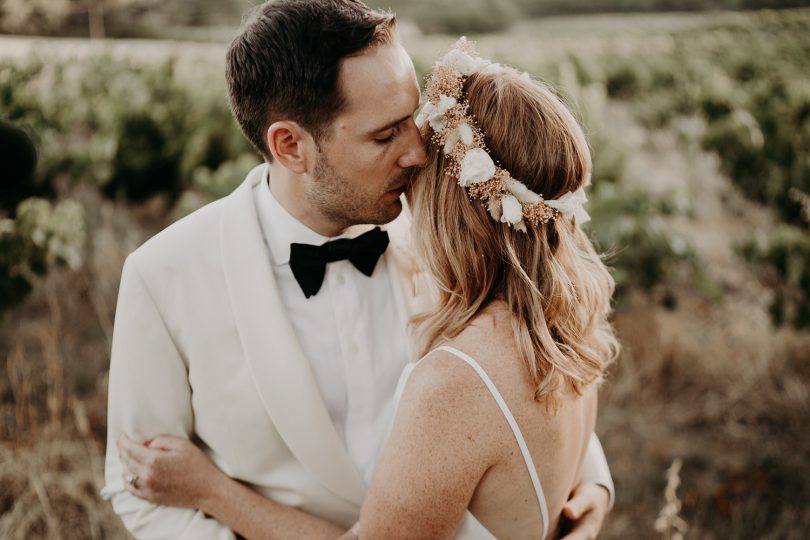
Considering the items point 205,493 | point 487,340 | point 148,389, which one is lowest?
point 205,493

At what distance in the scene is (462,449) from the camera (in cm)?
179

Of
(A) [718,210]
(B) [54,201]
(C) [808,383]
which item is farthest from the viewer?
(A) [718,210]

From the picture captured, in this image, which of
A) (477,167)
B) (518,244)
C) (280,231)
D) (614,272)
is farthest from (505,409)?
(614,272)

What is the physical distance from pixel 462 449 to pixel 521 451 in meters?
0.18

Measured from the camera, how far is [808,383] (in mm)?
4746

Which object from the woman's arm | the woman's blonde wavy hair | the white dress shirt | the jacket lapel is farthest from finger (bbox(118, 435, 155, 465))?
the woman's blonde wavy hair

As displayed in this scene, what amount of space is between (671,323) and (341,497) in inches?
145

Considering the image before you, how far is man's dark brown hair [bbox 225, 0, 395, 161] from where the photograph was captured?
216 cm

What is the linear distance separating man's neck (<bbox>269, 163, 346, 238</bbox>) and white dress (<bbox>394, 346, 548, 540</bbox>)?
651 mm

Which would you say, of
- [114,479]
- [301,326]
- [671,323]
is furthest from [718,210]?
[114,479]

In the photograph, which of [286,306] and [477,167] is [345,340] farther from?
[477,167]

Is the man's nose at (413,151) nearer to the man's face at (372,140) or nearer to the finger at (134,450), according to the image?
the man's face at (372,140)

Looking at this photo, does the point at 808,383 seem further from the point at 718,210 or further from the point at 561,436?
the point at 561,436

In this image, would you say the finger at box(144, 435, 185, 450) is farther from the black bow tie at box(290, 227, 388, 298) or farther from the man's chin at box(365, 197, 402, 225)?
the man's chin at box(365, 197, 402, 225)
